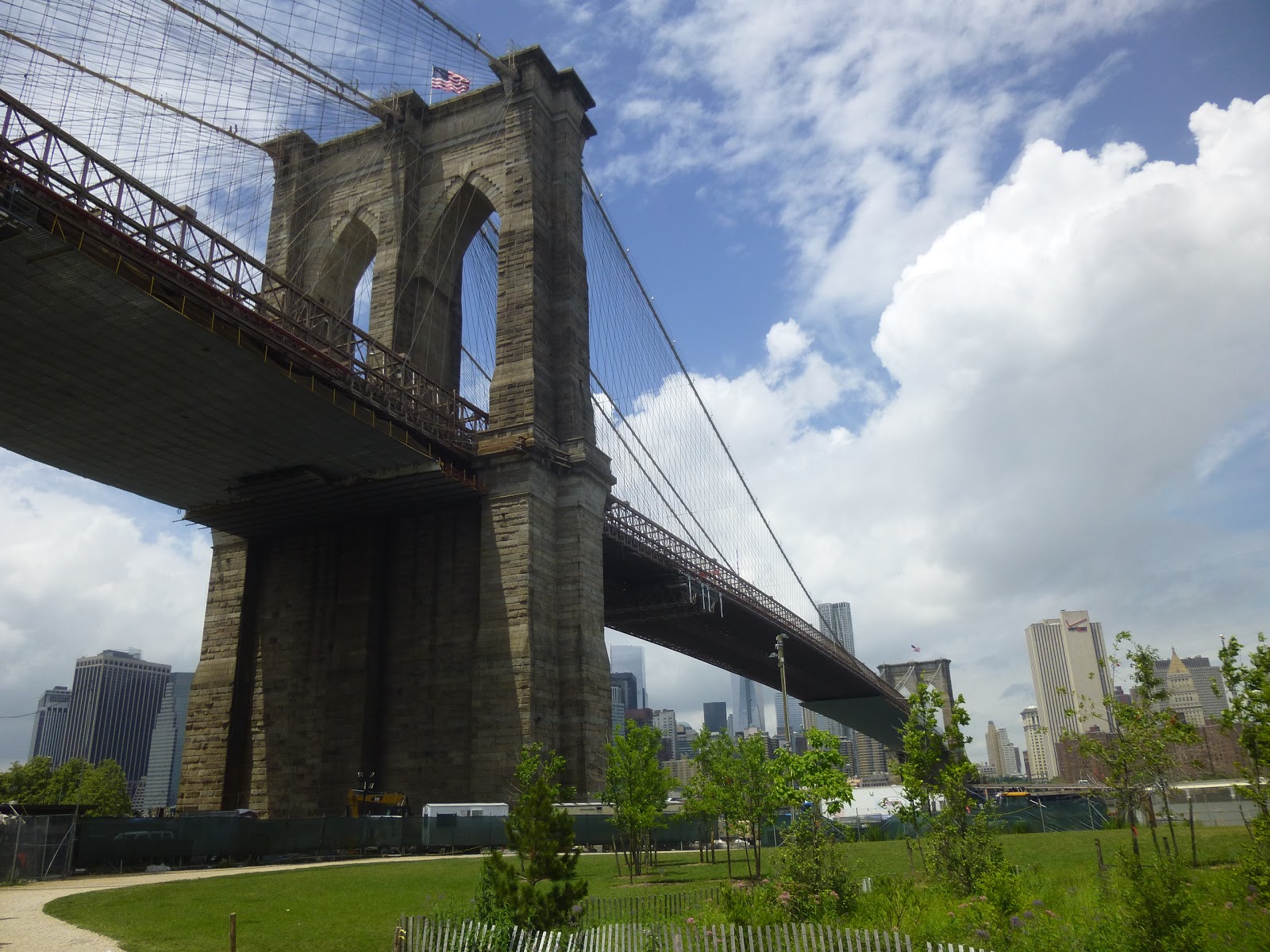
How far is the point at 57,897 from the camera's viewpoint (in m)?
20.3

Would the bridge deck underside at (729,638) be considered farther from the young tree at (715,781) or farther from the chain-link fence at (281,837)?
the chain-link fence at (281,837)

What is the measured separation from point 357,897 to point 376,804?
17326mm

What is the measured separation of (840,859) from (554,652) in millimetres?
21341

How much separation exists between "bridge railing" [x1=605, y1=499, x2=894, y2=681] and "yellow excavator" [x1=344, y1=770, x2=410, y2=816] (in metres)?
14.9

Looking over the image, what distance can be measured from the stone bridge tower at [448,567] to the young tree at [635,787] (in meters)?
7.47

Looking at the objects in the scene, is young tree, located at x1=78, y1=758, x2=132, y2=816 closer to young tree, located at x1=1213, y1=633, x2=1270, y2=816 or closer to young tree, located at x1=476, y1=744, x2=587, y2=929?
young tree, located at x1=476, y1=744, x2=587, y2=929

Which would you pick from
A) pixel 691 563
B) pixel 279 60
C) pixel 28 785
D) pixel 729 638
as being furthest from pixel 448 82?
pixel 28 785

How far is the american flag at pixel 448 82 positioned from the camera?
138 ft

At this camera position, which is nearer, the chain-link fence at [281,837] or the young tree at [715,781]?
the young tree at [715,781]

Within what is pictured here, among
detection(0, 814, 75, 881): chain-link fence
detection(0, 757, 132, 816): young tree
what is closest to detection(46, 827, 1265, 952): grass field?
detection(0, 814, 75, 881): chain-link fence

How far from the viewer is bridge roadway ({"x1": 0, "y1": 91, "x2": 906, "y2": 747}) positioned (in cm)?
2362

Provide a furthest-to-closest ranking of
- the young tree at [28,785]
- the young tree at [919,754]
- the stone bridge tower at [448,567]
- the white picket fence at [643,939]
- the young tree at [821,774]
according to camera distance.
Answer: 1. the young tree at [28,785]
2. the stone bridge tower at [448,567]
3. the young tree at [821,774]
4. the young tree at [919,754]
5. the white picket fence at [643,939]

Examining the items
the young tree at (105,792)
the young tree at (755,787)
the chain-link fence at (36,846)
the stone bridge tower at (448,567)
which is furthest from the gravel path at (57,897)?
the young tree at (105,792)

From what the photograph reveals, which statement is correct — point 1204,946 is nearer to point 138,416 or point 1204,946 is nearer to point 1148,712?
point 1148,712
